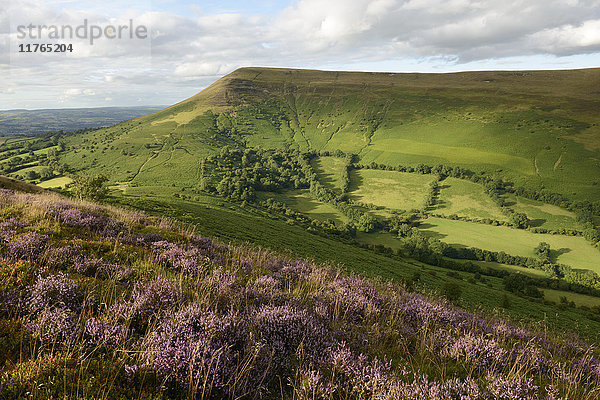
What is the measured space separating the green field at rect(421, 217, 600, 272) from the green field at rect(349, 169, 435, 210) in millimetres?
22669

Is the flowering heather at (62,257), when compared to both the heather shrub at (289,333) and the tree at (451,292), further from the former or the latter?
the tree at (451,292)

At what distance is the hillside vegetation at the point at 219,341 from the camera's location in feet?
10.8

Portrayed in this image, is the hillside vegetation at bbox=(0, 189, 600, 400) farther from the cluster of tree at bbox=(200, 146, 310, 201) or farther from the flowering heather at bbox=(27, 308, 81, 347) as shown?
the cluster of tree at bbox=(200, 146, 310, 201)

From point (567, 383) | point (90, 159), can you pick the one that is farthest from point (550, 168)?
point (90, 159)

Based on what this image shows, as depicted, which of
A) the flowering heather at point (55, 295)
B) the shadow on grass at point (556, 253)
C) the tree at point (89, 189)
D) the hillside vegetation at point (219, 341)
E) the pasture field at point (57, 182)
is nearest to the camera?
the hillside vegetation at point (219, 341)

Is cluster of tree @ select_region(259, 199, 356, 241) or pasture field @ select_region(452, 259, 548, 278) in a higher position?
cluster of tree @ select_region(259, 199, 356, 241)

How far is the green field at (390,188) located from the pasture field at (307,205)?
72.7 ft

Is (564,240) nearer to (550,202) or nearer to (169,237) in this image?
(550,202)

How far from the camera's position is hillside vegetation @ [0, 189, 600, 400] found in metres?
3.30

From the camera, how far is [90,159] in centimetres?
14938

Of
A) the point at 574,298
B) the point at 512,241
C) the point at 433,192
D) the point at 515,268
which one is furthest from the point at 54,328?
the point at 433,192

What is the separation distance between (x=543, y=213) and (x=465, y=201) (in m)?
33.8

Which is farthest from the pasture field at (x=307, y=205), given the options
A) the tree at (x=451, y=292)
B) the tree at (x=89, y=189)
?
the tree at (x=89, y=189)

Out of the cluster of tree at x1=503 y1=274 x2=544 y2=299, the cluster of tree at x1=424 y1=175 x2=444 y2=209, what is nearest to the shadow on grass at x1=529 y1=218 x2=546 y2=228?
the cluster of tree at x1=424 y1=175 x2=444 y2=209
